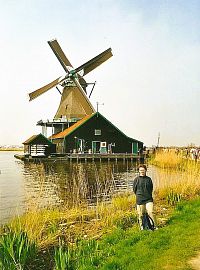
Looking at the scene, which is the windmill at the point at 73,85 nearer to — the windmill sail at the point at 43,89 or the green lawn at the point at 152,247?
the windmill sail at the point at 43,89

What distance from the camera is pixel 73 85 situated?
4741 cm

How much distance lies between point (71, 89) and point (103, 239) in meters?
41.6

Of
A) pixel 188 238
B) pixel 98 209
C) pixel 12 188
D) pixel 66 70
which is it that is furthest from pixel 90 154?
pixel 188 238

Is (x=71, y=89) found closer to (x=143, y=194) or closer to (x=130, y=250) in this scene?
(x=143, y=194)

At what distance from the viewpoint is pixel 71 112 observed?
154 ft

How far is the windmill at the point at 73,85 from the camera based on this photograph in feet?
153

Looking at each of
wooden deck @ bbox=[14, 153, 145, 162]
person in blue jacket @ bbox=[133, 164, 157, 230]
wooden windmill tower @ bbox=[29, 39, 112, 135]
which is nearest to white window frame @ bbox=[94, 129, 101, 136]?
wooden deck @ bbox=[14, 153, 145, 162]

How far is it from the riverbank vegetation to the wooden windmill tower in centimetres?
3618

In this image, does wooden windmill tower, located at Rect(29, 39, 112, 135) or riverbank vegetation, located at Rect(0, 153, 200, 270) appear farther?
wooden windmill tower, located at Rect(29, 39, 112, 135)

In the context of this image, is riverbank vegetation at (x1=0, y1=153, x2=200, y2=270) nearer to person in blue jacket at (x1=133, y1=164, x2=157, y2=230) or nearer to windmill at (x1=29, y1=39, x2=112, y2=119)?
person in blue jacket at (x1=133, y1=164, x2=157, y2=230)

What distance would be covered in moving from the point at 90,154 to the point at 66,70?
14.7 m

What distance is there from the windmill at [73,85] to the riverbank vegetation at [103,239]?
3637 centimetres

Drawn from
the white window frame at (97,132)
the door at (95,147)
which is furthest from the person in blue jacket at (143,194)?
the door at (95,147)

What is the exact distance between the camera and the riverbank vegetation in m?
5.50
